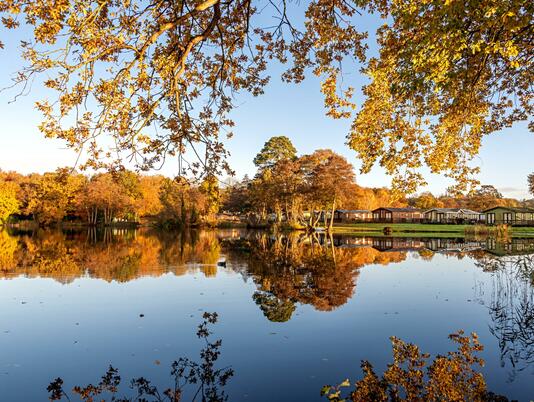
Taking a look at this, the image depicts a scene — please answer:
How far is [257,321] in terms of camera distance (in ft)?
29.9

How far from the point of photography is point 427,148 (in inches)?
338

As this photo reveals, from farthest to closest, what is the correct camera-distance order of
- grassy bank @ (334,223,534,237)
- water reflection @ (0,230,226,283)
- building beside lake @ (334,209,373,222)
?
building beside lake @ (334,209,373,222) < grassy bank @ (334,223,534,237) < water reflection @ (0,230,226,283)

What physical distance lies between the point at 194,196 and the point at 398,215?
4464 centimetres

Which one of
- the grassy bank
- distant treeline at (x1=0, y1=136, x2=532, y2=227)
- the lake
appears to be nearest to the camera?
the lake

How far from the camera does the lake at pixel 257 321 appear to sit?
20.4 feet

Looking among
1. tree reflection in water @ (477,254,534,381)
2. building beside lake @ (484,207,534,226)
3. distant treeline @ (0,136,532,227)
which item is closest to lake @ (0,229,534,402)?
tree reflection in water @ (477,254,534,381)

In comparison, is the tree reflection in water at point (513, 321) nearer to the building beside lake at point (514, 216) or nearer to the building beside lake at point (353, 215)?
the building beside lake at point (514, 216)

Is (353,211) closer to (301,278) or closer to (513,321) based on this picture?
(301,278)

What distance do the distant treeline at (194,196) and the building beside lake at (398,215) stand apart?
23.0 feet

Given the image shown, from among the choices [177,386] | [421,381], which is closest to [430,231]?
[421,381]

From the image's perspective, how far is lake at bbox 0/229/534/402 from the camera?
20.4ft

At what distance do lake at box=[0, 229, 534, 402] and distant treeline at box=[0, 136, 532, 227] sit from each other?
34086mm

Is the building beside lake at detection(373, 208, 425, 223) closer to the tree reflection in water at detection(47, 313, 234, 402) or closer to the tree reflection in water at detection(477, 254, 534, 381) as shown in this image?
the tree reflection in water at detection(477, 254, 534, 381)

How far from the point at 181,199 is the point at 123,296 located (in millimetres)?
50631
